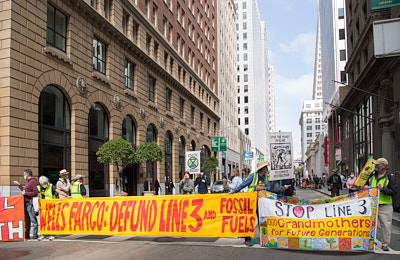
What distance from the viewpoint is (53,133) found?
1764 cm

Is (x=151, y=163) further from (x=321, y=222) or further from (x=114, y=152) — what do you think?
(x=321, y=222)

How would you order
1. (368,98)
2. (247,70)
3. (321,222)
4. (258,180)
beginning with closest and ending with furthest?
(321,222) → (258,180) → (368,98) → (247,70)

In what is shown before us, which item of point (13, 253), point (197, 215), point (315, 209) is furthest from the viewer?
point (197, 215)

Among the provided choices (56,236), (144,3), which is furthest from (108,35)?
(56,236)

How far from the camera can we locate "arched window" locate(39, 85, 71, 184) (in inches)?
664

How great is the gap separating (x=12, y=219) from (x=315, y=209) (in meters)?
7.77

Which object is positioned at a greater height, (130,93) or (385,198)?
(130,93)

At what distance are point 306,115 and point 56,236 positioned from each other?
16482cm

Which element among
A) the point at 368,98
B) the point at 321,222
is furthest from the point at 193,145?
the point at 321,222

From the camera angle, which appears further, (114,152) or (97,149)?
(97,149)

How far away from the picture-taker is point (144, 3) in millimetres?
29500

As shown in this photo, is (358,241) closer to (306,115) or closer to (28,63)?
(28,63)

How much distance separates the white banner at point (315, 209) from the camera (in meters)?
7.84

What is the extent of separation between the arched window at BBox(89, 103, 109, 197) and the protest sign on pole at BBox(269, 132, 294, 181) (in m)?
11.9
